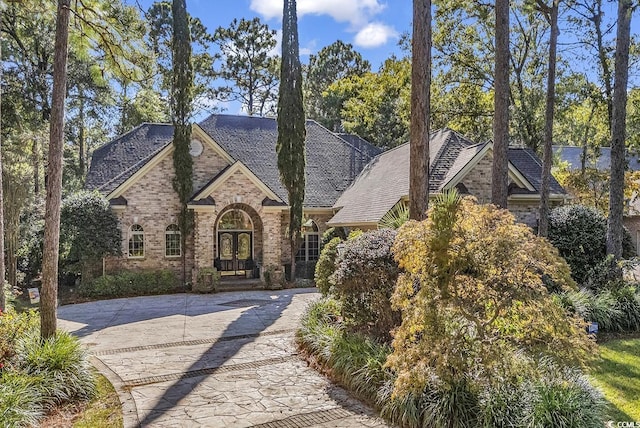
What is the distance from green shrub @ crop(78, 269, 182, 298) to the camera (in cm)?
1786

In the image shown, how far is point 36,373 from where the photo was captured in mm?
6926

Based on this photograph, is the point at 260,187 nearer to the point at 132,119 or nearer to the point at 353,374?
the point at 353,374

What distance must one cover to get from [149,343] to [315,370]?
436 centimetres

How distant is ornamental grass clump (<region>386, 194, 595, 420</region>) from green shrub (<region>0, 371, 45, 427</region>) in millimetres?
4773

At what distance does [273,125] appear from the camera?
27.2 m

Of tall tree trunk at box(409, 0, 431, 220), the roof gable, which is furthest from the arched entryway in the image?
tall tree trunk at box(409, 0, 431, 220)

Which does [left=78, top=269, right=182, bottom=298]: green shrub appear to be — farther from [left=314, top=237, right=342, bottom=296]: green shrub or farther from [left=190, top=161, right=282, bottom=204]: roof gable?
[left=314, top=237, right=342, bottom=296]: green shrub

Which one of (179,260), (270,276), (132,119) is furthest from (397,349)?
(132,119)

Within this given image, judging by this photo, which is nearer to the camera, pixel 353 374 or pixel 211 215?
pixel 353 374

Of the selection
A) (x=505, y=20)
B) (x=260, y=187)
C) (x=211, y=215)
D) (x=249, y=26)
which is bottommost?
(x=211, y=215)

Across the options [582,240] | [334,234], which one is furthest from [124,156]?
[582,240]

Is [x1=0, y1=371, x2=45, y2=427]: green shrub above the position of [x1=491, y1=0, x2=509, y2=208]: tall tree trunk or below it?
below

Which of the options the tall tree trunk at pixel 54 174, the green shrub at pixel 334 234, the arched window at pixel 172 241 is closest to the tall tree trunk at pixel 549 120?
the green shrub at pixel 334 234

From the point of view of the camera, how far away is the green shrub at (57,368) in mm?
6797
